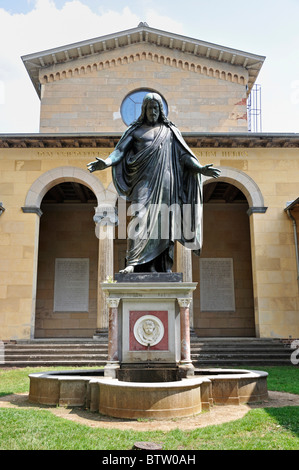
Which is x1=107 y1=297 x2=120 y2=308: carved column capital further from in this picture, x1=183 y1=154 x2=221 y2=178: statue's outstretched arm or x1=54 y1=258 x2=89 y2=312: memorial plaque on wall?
x1=54 y1=258 x2=89 y2=312: memorial plaque on wall

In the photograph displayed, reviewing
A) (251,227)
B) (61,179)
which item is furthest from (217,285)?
(61,179)

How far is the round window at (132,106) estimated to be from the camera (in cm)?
1898

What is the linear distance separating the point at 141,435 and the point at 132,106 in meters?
16.5

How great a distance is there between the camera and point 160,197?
21.5 feet

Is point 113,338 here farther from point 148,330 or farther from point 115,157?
point 115,157

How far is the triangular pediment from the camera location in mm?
19016

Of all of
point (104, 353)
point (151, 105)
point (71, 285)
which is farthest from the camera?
point (71, 285)

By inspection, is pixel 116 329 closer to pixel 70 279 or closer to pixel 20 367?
pixel 20 367

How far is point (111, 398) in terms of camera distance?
17.1 feet

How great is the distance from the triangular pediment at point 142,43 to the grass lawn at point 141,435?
55.4ft

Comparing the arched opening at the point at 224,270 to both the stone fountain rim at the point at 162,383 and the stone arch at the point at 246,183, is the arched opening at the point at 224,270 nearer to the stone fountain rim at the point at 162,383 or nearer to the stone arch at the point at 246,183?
the stone arch at the point at 246,183

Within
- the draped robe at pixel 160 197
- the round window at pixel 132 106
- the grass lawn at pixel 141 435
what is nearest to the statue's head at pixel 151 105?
the draped robe at pixel 160 197

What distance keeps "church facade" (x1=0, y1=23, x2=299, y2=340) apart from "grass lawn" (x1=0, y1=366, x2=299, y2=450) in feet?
35.5
